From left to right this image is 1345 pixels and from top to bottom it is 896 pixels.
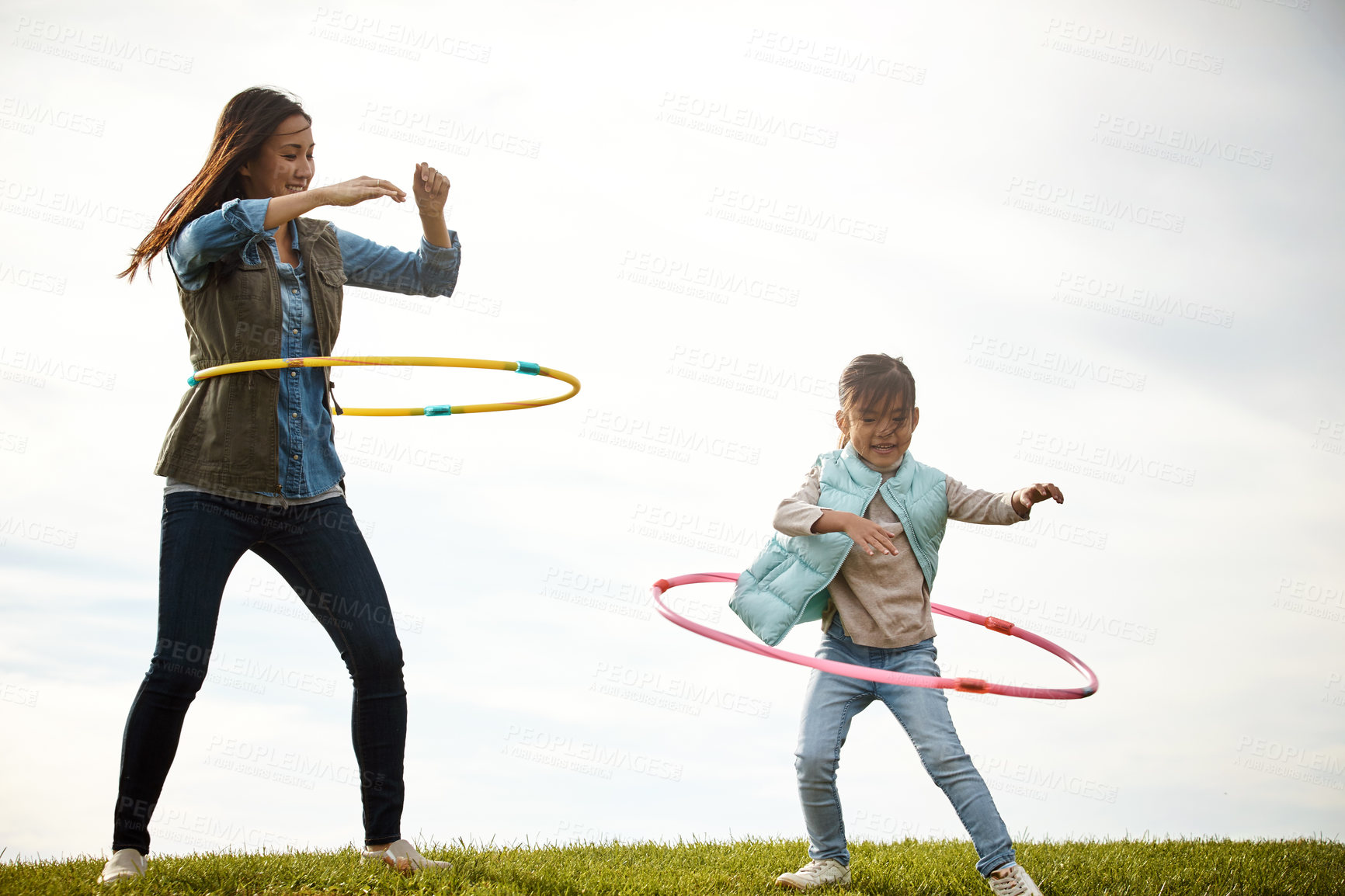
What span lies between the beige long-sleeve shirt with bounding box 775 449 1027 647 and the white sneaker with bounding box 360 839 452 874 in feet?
6.49

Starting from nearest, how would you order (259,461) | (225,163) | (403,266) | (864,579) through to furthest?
(259,461) < (225,163) < (864,579) < (403,266)

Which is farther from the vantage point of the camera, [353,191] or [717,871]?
[717,871]

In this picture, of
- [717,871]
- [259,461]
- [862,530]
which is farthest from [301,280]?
[717,871]

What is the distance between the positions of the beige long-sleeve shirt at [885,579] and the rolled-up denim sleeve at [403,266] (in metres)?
1.86

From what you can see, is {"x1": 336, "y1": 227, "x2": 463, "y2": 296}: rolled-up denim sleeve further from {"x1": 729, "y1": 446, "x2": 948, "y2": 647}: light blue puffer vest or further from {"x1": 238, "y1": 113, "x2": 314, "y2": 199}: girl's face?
{"x1": 729, "y1": 446, "x2": 948, "y2": 647}: light blue puffer vest

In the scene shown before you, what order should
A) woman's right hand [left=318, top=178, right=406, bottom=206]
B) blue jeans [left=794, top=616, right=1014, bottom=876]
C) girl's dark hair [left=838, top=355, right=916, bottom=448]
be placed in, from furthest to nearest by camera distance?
girl's dark hair [left=838, top=355, right=916, bottom=448] < blue jeans [left=794, top=616, right=1014, bottom=876] < woman's right hand [left=318, top=178, right=406, bottom=206]

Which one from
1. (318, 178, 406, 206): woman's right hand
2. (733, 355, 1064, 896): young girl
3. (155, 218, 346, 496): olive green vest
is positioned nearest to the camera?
(318, 178, 406, 206): woman's right hand

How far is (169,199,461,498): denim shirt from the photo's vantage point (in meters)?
4.18

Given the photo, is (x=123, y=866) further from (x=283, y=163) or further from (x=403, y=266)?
(x=283, y=163)

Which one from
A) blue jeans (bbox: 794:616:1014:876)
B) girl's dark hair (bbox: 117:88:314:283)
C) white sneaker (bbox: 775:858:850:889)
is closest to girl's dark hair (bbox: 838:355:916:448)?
blue jeans (bbox: 794:616:1014:876)

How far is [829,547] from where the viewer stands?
463 centimetres

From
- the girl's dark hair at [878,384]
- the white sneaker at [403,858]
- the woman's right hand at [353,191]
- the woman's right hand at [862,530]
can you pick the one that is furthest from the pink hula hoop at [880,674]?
the woman's right hand at [353,191]

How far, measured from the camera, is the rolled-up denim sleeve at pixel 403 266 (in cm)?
488

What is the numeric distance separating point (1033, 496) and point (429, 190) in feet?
9.54
